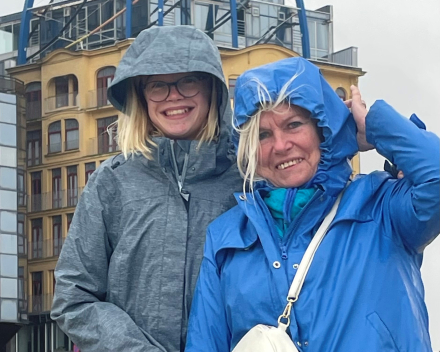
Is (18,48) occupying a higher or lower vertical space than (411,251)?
higher

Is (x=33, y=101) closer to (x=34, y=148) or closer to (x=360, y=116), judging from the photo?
(x=34, y=148)

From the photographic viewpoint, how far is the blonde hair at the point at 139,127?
4.66m

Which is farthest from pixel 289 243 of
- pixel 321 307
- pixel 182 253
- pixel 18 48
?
pixel 18 48

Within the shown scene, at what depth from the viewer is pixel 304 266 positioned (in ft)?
13.0

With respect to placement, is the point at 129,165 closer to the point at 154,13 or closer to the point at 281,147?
the point at 281,147

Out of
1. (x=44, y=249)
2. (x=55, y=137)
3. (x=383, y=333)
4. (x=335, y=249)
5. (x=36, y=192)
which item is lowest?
(x=44, y=249)

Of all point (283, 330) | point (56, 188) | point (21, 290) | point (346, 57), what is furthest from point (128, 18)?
point (283, 330)

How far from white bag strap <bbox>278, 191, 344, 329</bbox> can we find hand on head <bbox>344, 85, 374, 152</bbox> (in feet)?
1.18

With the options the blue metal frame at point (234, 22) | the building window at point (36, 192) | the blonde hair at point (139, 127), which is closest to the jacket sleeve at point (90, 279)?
the blonde hair at point (139, 127)

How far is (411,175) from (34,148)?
3877 cm

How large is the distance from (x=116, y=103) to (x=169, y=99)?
293 millimetres

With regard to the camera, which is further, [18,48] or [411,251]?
[18,48]

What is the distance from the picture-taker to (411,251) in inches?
161

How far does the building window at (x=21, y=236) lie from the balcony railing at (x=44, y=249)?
15.4 inches
